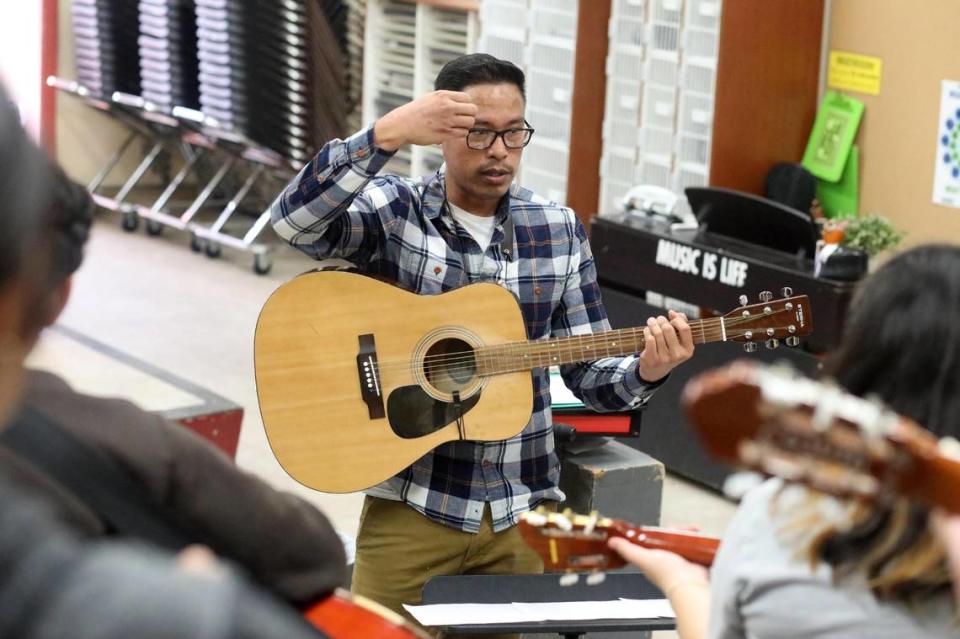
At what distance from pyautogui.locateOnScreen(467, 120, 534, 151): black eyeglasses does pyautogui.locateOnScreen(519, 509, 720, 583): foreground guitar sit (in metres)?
1.00

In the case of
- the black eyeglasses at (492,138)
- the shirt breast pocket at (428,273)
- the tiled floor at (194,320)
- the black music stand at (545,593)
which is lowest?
the tiled floor at (194,320)

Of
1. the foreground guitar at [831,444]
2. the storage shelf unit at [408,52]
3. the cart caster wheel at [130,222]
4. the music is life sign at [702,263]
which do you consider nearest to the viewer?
the foreground guitar at [831,444]

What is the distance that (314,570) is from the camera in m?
1.55

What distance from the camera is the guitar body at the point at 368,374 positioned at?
8.45ft

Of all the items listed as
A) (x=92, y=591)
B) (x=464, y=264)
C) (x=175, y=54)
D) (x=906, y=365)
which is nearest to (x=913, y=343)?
(x=906, y=365)

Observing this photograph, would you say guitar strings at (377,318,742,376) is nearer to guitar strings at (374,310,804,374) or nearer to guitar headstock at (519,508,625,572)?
guitar strings at (374,310,804,374)

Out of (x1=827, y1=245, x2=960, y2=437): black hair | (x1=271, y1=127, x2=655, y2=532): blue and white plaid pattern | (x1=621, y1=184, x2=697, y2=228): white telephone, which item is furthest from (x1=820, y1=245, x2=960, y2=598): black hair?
(x1=621, y1=184, x2=697, y2=228): white telephone

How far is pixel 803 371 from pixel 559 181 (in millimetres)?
1609

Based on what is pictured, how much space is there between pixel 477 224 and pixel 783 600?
4.43 ft

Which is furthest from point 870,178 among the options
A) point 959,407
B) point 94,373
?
point 959,407

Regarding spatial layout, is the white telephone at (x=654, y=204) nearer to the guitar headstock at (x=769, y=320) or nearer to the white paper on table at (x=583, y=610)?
the guitar headstock at (x=769, y=320)

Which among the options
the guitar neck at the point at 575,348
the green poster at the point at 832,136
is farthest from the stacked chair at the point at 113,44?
the guitar neck at the point at 575,348

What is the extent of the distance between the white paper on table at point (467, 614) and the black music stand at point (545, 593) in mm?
20

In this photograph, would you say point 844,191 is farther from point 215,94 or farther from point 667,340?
point 215,94
